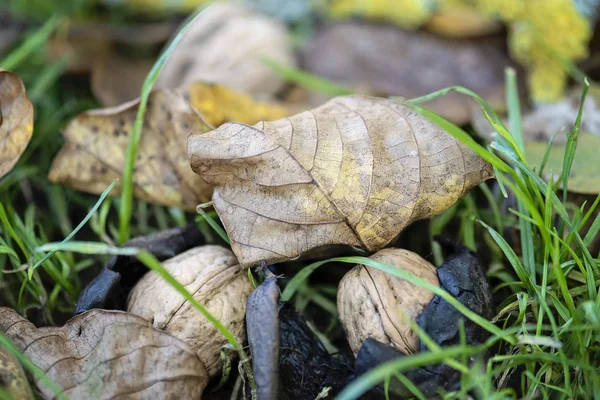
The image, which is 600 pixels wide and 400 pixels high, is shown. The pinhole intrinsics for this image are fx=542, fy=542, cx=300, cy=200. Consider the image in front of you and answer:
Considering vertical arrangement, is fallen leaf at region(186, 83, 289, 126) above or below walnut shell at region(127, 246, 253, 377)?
above

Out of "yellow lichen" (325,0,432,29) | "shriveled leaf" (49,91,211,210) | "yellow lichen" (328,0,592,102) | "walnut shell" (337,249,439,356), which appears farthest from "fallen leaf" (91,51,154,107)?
"yellow lichen" (328,0,592,102)

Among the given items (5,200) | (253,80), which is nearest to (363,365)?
(5,200)

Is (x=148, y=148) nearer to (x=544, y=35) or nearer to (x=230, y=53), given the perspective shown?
(x=230, y=53)

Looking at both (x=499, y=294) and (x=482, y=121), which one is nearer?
(x=499, y=294)

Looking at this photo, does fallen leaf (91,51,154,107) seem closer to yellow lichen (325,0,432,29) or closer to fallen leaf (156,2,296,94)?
fallen leaf (156,2,296,94)

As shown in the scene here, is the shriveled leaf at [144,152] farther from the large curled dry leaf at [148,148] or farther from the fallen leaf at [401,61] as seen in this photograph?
the fallen leaf at [401,61]

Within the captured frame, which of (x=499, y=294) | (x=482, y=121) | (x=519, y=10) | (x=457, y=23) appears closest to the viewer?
(x=499, y=294)

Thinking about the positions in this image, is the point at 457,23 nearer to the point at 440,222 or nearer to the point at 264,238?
the point at 440,222
